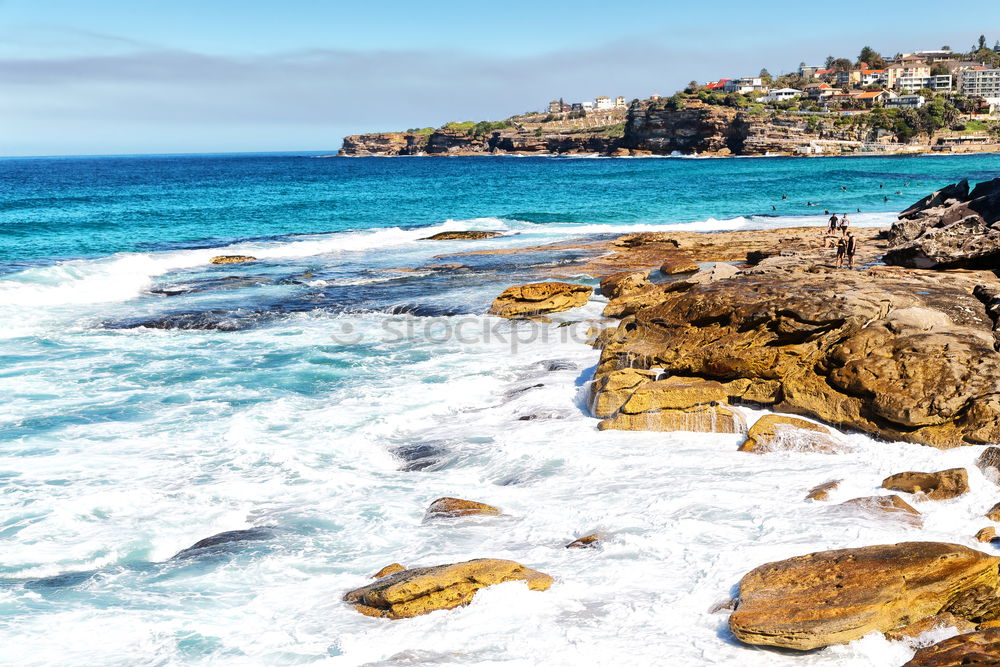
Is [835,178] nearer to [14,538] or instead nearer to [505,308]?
[505,308]

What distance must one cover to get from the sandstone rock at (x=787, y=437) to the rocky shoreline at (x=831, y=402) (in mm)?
22

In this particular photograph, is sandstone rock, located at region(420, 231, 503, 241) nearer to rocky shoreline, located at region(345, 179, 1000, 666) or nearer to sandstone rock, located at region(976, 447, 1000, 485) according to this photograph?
rocky shoreline, located at region(345, 179, 1000, 666)

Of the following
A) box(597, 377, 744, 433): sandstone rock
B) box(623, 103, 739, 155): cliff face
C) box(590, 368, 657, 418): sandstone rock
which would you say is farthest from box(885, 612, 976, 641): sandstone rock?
box(623, 103, 739, 155): cliff face

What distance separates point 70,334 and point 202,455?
38.9 feet

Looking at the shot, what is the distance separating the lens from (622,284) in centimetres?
2408

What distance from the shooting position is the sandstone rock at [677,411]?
13.5 meters

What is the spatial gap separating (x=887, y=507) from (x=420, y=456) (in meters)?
7.13

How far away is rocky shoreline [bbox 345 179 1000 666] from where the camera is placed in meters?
7.69

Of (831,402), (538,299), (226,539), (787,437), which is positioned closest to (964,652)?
(787,437)

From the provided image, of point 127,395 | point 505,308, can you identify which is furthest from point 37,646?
point 505,308

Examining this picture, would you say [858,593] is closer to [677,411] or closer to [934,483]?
[934,483]

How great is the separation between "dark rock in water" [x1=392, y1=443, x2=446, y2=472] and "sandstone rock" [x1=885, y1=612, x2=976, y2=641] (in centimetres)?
734

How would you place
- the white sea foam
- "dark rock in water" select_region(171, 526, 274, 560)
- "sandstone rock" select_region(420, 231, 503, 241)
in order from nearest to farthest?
the white sea foam
"dark rock in water" select_region(171, 526, 274, 560)
"sandstone rock" select_region(420, 231, 503, 241)

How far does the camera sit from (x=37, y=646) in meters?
8.30
